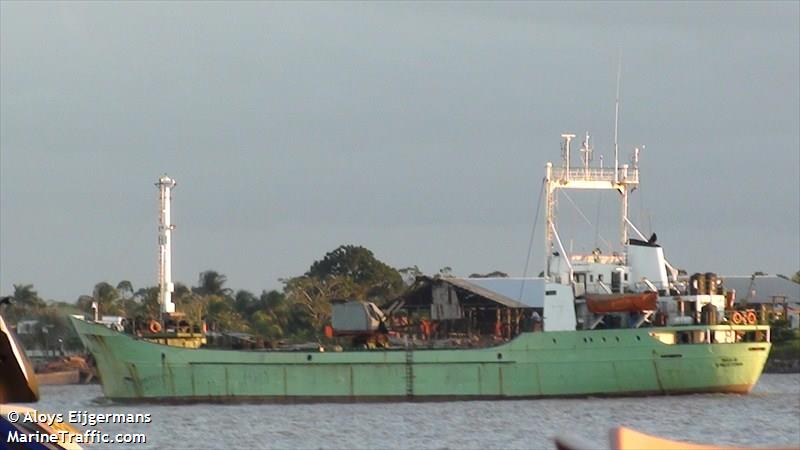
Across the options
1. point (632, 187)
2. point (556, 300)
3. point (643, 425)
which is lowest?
point (643, 425)

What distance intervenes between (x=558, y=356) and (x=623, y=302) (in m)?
2.66

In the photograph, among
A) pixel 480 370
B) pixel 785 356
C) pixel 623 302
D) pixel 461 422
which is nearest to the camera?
pixel 461 422

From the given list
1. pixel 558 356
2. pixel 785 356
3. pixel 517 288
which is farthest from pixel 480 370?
pixel 785 356

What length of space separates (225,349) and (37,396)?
41.8 metres

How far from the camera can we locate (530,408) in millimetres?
41812

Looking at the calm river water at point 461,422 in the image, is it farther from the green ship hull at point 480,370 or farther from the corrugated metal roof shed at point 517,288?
the corrugated metal roof shed at point 517,288

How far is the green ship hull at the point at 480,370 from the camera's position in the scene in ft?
150

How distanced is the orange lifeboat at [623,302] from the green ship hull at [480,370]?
82 centimetres

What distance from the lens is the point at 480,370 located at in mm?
46438

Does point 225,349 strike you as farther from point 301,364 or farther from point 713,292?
point 713,292

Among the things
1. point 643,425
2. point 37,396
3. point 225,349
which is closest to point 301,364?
point 225,349

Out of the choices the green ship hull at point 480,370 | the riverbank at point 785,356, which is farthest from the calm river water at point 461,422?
the riverbank at point 785,356

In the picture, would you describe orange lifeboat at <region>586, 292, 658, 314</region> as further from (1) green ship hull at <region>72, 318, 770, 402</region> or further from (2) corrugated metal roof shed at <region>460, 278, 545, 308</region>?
(2) corrugated metal roof shed at <region>460, 278, 545, 308</region>

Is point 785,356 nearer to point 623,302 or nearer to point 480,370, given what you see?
point 480,370
